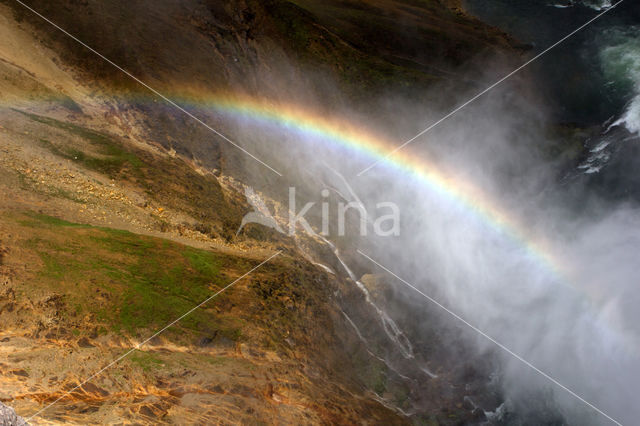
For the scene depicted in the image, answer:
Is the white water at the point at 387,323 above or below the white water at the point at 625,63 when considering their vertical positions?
below

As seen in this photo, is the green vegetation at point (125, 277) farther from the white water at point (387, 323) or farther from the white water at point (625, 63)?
the white water at point (625, 63)

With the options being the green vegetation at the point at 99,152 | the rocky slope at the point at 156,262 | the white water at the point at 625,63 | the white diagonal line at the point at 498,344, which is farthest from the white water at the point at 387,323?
the white water at the point at 625,63

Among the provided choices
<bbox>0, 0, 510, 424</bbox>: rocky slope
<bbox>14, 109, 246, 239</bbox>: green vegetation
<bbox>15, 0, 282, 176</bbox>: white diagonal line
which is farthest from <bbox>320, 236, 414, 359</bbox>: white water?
<bbox>15, 0, 282, 176</bbox>: white diagonal line

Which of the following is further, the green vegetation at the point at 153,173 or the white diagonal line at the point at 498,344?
the white diagonal line at the point at 498,344

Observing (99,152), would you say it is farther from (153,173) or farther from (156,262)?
(156,262)

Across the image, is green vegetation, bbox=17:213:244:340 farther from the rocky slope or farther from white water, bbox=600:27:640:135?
white water, bbox=600:27:640:135

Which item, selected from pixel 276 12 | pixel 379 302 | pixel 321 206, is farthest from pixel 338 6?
pixel 379 302

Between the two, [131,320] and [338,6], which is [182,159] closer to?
[131,320]
